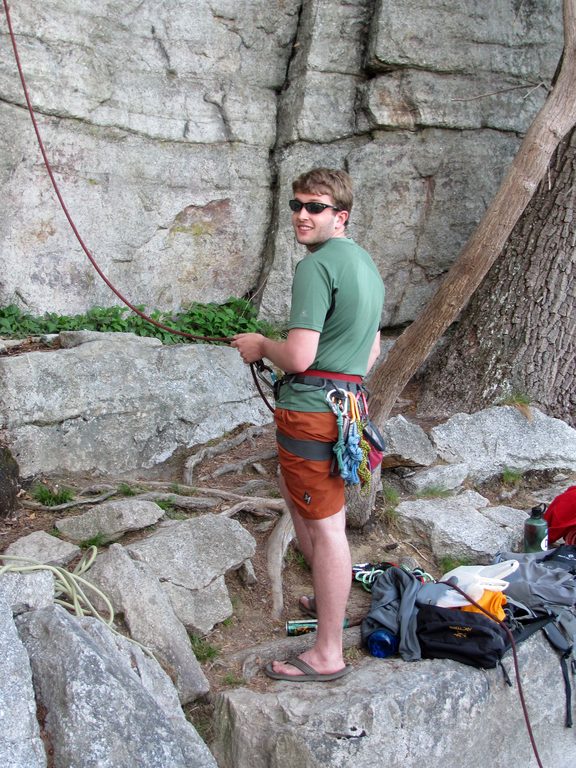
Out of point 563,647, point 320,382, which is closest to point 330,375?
point 320,382

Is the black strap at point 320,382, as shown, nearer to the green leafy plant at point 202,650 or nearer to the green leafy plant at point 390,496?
the green leafy plant at point 202,650

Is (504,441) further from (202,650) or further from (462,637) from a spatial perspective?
(202,650)

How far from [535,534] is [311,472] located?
204cm

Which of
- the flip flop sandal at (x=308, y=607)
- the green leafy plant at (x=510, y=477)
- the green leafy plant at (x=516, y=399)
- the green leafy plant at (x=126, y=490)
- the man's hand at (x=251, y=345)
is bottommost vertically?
the green leafy plant at (x=510, y=477)

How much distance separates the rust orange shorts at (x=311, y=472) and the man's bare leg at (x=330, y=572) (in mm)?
58

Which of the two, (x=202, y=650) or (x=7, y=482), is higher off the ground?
(x=7, y=482)

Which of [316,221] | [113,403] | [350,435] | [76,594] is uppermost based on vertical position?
[316,221]

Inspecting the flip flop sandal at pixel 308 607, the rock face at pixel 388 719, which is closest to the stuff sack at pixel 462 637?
the rock face at pixel 388 719

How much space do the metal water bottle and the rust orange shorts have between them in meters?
1.86

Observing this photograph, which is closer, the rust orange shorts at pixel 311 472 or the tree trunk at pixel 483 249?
the rust orange shorts at pixel 311 472

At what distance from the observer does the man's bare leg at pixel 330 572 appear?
3.35 m

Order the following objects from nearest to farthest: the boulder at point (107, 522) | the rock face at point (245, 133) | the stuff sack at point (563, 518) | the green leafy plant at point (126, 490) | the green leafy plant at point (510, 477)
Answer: the boulder at point (107, 522) → the green leafy plant at point (126, 490) → the stuff sack at point (563, 518) → the green leafy plant at point (510, 477) → the rock face at point (245, 133)

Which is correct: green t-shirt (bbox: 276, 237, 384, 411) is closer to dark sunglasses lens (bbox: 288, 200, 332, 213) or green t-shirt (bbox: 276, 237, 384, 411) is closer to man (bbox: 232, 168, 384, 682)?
man (bbox: 232, 168, 384, 682)

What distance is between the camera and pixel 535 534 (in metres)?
4.80
